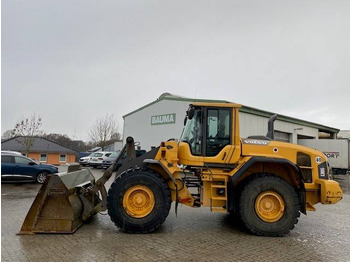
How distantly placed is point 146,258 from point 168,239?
1.11 metres

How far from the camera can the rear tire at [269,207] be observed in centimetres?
626

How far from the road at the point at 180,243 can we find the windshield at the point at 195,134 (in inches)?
72.6

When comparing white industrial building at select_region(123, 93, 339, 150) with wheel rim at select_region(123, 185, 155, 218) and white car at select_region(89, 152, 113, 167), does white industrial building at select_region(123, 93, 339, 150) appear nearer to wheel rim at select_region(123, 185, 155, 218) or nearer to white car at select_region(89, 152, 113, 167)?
white car at select_region(89, 152, 113, 167)

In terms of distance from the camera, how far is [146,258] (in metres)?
4.78

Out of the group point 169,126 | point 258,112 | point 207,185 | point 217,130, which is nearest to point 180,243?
point 207,185

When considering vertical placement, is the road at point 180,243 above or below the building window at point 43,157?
below

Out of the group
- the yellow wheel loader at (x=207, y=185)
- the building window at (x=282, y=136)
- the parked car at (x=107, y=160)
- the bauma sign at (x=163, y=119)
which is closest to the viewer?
the yellow wheel loader at (x=207, y=185)

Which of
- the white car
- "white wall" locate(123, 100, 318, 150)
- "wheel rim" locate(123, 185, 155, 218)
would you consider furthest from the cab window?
the white car

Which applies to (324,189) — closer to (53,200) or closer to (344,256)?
(344,256)

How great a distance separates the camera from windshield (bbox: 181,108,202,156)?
22.1ft

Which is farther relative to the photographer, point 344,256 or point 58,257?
point 344,256

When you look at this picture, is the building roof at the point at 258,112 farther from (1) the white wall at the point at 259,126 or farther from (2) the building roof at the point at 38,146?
(2) the building roof at the point at 38,146

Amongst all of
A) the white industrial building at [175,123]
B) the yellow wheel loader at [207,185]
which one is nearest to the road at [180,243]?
the yellow wheel loader at [207,185]

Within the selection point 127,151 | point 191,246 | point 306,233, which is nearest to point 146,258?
point 191,246
